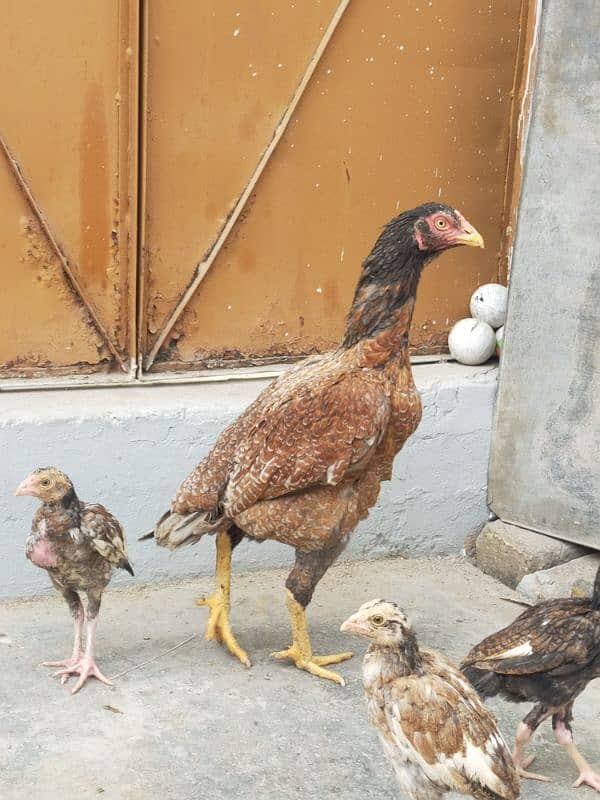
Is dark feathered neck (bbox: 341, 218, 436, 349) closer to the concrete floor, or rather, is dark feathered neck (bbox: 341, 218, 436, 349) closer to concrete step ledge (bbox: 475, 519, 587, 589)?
the concrete floor

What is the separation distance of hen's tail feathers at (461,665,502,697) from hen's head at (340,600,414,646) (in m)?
0.61

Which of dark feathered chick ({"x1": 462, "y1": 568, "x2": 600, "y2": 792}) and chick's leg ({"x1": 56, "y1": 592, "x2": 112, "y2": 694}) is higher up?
dark feathered chick ({"x1": 462, "y1": 568, "x2": 600, "y2": 792})

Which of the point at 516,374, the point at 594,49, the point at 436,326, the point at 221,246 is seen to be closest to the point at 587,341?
the point at 516,374

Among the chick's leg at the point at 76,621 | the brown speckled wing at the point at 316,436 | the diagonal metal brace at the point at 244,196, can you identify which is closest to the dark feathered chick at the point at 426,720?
the brown speckled wing at the point at 316,436

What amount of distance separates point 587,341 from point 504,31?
6.26 feet

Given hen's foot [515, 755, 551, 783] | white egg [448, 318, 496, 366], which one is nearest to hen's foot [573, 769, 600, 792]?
hen's foot [515, 755, 551, 783]

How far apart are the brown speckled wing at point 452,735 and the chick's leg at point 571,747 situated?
0.81 meters

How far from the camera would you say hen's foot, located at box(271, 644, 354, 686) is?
232 inches

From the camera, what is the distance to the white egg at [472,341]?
7375 millimetres

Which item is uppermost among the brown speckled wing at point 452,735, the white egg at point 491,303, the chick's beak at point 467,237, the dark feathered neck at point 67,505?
the chick's beak at point 467,237

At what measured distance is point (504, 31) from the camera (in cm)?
714

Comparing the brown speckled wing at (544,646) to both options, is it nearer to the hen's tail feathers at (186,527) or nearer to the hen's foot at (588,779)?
the hen's foot at (588,779)

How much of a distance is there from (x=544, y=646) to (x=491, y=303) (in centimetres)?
289

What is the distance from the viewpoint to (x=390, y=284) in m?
5.56
